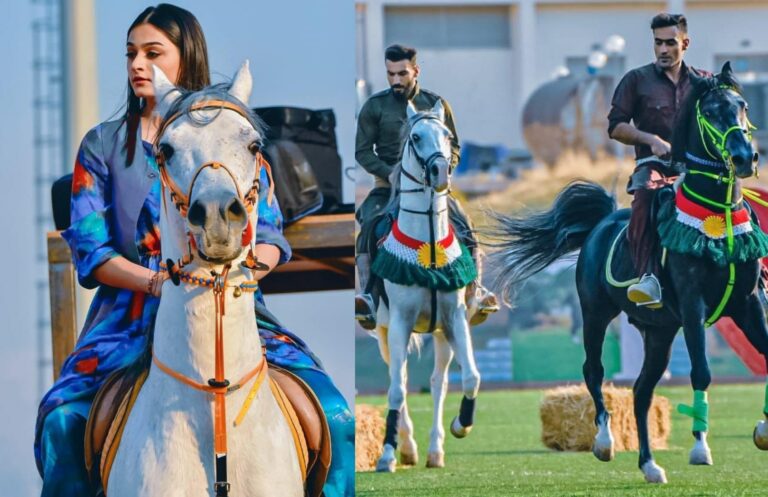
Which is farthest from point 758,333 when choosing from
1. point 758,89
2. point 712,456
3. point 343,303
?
point 343,303

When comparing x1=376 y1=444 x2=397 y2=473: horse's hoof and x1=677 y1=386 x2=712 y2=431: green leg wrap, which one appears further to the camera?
x1=376 y1=444 x2=397 y2=473: horse's hoof

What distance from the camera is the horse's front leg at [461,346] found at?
5633mm

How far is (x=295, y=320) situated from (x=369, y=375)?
1582 millimetres

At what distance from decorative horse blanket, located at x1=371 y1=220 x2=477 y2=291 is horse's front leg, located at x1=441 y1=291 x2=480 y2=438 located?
7cm

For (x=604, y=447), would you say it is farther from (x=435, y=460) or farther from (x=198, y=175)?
(x=198, y=175)

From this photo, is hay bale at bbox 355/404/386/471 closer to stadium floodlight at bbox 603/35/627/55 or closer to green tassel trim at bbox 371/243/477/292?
green tassel trim at bbox 371/243/477/292

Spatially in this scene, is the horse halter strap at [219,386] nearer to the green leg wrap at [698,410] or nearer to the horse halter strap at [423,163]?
the horse halter strap at [423,163]

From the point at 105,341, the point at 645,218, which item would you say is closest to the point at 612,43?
the point at 645,218

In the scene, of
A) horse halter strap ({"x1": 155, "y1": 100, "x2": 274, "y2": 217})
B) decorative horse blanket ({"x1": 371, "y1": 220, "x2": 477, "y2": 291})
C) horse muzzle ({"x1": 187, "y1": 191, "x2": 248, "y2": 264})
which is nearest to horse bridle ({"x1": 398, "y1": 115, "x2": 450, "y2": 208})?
decorative horse blanket ({"x1": 371, "y1": 220, "x2": 477, "y2": 291})

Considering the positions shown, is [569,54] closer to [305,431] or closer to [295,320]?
[295,320]

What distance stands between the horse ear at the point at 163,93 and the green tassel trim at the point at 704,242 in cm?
242

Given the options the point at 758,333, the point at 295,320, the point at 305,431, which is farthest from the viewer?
the point at 758,333

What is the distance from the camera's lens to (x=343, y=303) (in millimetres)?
4344

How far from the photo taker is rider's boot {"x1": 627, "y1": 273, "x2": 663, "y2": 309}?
5.37 m
